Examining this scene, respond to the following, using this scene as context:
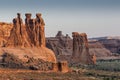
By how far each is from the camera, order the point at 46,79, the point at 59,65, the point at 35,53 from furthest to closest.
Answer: the point at 35,53 < the point at 59,65 < the point at 46,79

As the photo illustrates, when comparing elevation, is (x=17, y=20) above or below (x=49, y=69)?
above

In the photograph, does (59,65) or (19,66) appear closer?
(59,65)

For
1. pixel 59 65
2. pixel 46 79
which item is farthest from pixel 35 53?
pixel 46 79

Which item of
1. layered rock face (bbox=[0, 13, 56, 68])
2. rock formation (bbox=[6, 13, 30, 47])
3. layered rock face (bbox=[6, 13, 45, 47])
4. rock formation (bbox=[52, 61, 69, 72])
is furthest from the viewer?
layered rock face (bbox=[6, 13, 45, 47])

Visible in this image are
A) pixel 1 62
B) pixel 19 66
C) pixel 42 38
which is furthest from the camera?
pixel 42 38

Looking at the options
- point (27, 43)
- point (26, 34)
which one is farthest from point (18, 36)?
point (26, 34)

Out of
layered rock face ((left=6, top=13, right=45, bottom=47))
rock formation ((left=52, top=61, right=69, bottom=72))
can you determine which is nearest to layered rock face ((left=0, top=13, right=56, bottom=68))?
layered rock face ((left=6, top=13, right=45, bottom=47))

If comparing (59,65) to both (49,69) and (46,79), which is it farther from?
(46,79)

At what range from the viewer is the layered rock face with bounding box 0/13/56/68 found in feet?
585

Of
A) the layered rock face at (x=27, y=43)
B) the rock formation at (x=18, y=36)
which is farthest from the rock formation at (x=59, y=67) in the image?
the rock formation at (x=18, y=36)

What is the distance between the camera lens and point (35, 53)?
18475 cm

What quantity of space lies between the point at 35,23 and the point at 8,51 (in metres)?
25.4

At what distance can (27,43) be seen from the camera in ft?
629

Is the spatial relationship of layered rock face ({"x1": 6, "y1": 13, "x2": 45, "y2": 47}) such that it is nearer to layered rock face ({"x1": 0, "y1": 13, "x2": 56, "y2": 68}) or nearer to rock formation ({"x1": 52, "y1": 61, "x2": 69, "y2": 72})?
layered rock face ({"x1": 0, "y1": 13, "x2": 56, "y2": 68})
